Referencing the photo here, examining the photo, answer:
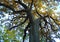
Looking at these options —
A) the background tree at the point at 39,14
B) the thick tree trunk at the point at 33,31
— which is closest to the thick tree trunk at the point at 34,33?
the thick tree trunk at the point at 33,31

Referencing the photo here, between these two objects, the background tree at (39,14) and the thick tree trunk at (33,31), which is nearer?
the thick tree trunk at (33,31)

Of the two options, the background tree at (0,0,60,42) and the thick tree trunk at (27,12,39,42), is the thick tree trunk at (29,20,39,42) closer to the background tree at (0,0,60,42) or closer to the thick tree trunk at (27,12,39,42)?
the thick tree trunk at (27,12,39,42)

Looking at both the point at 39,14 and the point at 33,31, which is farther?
the point at 39,14

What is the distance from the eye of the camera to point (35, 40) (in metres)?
8.81

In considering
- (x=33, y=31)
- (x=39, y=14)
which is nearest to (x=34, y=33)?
(x=33, y=31)

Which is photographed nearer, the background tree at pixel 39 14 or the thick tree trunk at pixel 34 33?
the thick tree trunk at pixel 34 33

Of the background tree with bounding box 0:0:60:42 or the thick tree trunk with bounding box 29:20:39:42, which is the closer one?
Answer: the thick tree trunk with bounding box 29:20:39:42

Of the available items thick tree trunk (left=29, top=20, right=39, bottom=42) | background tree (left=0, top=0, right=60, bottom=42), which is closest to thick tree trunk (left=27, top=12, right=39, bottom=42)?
thick tree trunk (left=29, top=20, right=39, bottom=42)

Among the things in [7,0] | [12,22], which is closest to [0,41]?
[12,22]

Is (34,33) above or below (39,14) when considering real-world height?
below

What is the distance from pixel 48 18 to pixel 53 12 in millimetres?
731

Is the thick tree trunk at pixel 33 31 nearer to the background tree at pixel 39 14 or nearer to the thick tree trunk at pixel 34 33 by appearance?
the thick tree trunk at pixel 34 33

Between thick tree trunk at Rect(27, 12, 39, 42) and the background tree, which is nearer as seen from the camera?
thick tree trunk at Rect(27, 12, 39, 42)

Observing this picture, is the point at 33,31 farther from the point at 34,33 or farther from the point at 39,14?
the point at 39,14
